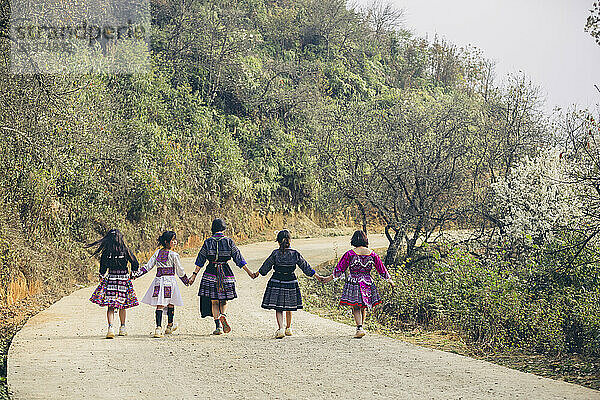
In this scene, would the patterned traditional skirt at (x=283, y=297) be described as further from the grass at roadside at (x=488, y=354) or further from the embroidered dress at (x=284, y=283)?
the grass at roadside at (x=488, y=354)

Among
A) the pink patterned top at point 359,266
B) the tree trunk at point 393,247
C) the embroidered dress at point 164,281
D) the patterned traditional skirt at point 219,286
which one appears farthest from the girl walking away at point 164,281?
the tree trunk at point 393,247

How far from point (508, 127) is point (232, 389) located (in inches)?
817

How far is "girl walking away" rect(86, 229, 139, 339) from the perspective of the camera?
9.70 meters

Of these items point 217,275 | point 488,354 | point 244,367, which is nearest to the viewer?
point 244,367

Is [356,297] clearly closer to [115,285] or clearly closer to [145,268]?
[145,268]

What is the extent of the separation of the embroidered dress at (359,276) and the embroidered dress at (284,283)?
0.61 m

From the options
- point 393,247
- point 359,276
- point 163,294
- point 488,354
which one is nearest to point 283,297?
point 359,276

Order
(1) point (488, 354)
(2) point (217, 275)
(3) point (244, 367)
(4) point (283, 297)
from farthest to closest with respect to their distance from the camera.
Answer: (2) point (217, 275)
(4) point (283, 297)
(1) point (488, 354)
(3) point (244, 367)

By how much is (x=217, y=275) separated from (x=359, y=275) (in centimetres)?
236

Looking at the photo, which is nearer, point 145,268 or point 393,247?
point 145,268

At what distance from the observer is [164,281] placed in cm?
981

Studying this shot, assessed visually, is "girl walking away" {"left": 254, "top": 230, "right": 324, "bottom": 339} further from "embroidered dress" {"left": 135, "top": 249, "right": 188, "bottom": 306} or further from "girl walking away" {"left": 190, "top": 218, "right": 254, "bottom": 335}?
"embroidered dress" {"left": 135, "top": 249, "right": 188, "bottom": 306}

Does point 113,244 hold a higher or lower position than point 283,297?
higher

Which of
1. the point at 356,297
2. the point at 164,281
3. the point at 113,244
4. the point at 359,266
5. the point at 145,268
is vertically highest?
the point at 113,244
